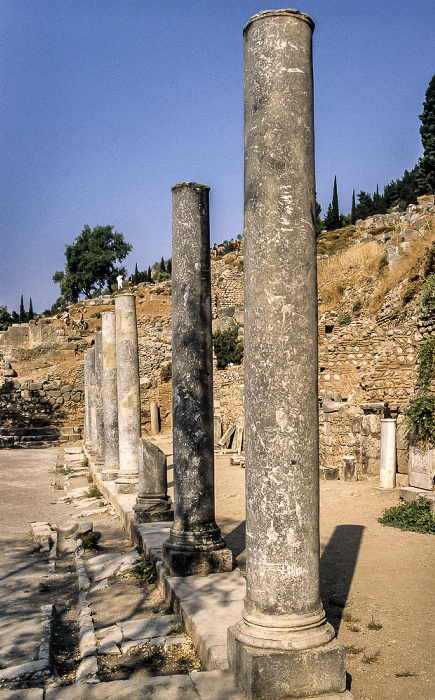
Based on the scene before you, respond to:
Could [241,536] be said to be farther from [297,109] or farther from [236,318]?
[236,318]

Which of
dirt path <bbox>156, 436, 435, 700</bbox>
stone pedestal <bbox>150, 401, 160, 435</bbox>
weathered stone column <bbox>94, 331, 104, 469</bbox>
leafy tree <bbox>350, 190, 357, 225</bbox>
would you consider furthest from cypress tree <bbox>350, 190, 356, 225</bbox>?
dirt path <bbox>156, 436, 435, 700</bbox>

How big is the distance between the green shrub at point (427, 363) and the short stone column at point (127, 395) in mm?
5470

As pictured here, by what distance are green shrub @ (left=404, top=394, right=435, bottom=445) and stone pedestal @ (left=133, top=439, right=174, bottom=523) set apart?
4203 millimetres

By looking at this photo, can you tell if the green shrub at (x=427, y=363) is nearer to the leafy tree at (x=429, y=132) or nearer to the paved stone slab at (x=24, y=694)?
the paved stone slab at (x=24, y=694)

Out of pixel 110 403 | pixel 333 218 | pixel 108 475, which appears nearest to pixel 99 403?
pixel 110 403

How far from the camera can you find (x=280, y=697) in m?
3.44

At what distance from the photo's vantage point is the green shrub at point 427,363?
12.4 m

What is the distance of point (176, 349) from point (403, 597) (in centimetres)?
319

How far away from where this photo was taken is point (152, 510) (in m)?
8.74

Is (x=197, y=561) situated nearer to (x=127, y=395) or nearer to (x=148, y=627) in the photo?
(x=148, y=627)

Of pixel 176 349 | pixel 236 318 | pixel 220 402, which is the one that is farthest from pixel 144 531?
pixel 236 318

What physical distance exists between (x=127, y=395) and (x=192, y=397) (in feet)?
19.0

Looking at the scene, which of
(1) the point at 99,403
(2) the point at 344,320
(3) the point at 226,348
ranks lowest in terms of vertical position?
(1) the point at 99,403

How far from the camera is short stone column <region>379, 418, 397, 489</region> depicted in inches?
444
